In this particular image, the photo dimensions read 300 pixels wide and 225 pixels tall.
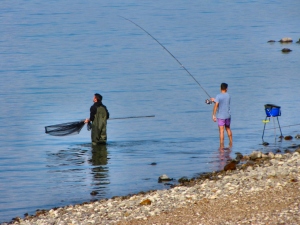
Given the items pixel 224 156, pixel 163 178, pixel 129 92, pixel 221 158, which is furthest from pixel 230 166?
pixel 129 92

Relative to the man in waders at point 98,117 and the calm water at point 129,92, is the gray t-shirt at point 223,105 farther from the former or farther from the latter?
the man in waders at point 98,117

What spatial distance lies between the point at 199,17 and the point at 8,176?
50.4m

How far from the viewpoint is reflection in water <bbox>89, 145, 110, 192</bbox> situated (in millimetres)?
15844

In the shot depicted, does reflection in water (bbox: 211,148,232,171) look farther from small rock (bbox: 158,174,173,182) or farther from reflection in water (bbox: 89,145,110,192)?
reflection in water (bbox: 89,145,110,192)

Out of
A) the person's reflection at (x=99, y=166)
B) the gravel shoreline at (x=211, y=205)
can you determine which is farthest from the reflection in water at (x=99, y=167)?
the gravel shoreline at (x=211, y=205)

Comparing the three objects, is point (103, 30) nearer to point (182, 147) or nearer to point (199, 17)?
point (199, 17)

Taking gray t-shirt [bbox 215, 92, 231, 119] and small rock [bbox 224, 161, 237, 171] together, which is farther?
gray t-shirt [bbox 215, 92, 231, 119]

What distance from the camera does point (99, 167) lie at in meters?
17.5

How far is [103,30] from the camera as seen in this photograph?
5662 cm

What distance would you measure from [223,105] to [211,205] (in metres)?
6.53

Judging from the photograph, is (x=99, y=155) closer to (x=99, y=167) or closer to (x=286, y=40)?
(x=99, y=167)

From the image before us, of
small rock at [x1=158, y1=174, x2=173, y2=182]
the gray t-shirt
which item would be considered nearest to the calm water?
small rock at [x1=158, y1=174, x2=173, y2=182]

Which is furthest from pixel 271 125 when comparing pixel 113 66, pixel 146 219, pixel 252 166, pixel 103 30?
pixel 103 30

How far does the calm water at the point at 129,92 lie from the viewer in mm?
16891
